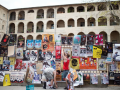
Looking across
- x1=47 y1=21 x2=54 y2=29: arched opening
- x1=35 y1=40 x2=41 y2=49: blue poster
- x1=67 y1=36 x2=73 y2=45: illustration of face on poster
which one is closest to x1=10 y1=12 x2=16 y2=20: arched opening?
x1=47 y1=21 x2=54 y2=29: arched opening

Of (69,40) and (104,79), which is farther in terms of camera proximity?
(69,40)

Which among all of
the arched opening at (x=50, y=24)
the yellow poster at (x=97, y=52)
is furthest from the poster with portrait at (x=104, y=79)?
the arched opening at (x=50, y=24)

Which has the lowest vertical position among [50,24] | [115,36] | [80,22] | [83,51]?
[83,51]

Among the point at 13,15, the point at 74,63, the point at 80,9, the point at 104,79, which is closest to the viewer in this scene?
the point at 104,79

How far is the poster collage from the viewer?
24.2ft

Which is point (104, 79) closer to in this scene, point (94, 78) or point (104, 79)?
point (104, 79)

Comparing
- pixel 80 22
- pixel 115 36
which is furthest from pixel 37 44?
pixel 115 36

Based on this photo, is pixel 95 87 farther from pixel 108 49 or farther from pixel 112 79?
pixel 108 49

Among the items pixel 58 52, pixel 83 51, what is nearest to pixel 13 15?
pixel 58 52

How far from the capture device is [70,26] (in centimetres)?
2719

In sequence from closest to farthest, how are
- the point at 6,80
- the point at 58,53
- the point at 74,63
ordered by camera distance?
the point at 74,63, the point at 58,53, the point at 6,80

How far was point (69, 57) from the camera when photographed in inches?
297

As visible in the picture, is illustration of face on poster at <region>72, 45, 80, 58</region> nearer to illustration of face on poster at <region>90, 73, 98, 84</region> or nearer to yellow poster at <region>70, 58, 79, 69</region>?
yellow poster at <region>70, 58, 79, 69</region>

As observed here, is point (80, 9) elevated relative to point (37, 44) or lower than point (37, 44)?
elevated
